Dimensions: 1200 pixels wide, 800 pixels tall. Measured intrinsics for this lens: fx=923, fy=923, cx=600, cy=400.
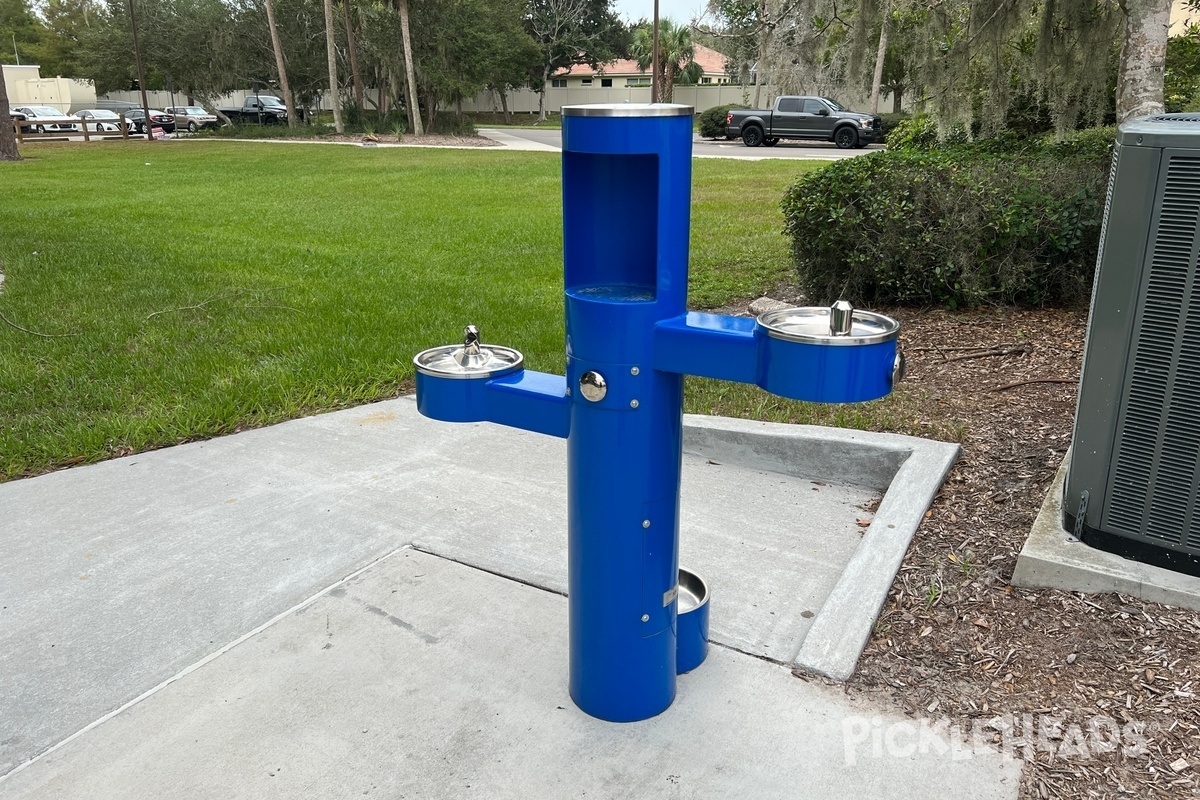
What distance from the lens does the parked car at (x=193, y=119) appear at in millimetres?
41812

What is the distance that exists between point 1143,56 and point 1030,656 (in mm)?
4679

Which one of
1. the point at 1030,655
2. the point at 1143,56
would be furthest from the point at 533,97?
the point at 1030,655

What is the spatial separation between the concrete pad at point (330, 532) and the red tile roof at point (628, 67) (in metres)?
56.7

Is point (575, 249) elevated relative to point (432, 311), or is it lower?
elevated

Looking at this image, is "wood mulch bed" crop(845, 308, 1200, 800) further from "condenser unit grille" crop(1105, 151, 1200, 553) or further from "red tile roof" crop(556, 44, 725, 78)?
"red tile roof" crop(556, 44, 725, 78)

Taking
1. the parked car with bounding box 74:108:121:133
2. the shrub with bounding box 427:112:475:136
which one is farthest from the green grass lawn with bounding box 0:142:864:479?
Answer: the parked car with bounding box 74:108:121:133

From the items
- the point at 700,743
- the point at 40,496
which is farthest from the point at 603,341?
the point at 40,496

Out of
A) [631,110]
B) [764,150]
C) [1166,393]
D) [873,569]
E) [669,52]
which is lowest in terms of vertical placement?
[873,569]

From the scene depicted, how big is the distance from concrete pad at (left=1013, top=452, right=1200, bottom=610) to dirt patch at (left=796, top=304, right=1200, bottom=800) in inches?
1.4

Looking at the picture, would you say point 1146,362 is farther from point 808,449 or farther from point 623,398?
point 623,398

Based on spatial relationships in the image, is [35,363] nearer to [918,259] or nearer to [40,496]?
[40,496]

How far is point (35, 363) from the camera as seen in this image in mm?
5547

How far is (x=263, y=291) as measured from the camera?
7.43 meters

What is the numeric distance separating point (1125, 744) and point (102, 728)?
8.39 feet
